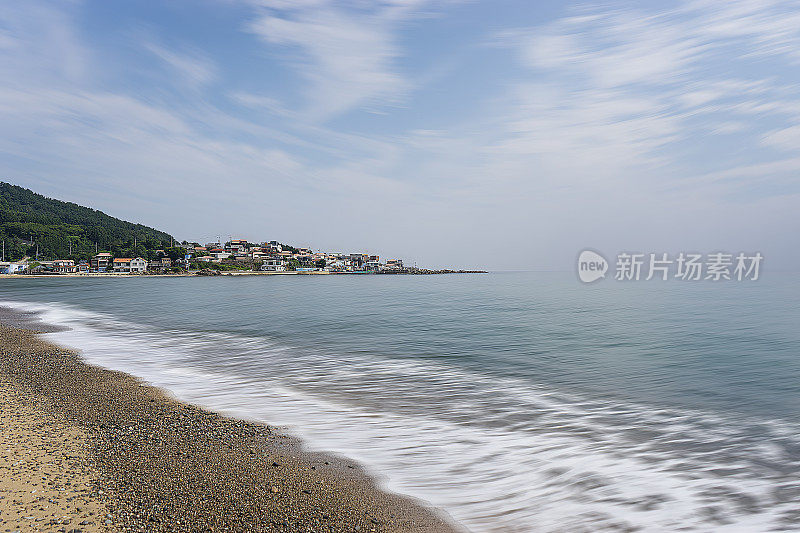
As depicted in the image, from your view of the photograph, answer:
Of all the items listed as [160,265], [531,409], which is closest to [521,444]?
[531,409]

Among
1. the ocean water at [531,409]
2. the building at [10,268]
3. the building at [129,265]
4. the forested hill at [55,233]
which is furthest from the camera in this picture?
the forested hill at [55,233]

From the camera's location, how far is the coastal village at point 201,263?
120000 mm

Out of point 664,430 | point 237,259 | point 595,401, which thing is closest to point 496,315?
point 595,401

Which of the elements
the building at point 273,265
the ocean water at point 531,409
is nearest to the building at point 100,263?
the building at point 273,265

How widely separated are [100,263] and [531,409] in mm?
142908

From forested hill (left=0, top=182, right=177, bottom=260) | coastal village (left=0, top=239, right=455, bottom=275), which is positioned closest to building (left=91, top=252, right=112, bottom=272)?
coastal village (left=0, top=239, right=455, bottom=275)

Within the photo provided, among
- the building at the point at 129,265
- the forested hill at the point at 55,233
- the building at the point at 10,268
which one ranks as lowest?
the building at the point at 10,268

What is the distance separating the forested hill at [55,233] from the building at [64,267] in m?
10.5

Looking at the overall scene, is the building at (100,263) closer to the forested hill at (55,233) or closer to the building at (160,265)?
the forested hill at (55,233)

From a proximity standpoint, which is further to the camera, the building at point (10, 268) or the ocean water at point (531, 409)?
the building at point (10, 268)

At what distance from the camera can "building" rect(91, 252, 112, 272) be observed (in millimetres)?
124500

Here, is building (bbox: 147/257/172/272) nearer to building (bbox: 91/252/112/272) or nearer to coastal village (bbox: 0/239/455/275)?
coastal village (bbox: 0/239/455/275)

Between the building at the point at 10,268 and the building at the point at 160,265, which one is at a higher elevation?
the building at the point at 160,265

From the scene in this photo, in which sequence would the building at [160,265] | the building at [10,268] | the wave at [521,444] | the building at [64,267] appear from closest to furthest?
the wave at [521,444], the building at [10,268], the building at [64,267], the building at [160,265]
